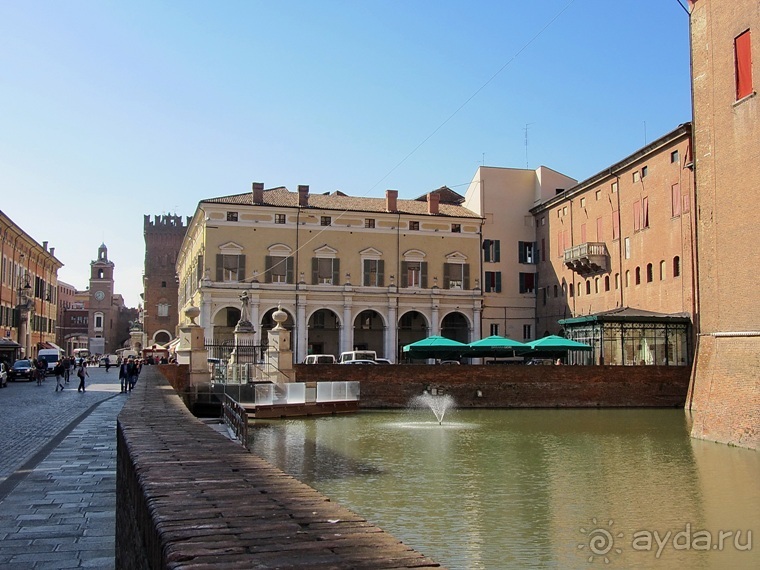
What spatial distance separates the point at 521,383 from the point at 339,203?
2016 cm

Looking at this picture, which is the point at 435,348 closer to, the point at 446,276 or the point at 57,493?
the point at 446,276

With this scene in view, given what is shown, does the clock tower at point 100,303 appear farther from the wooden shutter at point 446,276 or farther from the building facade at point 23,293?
the wooden shutter at point 446,276

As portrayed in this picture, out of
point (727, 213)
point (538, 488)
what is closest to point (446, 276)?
point (727, 213)

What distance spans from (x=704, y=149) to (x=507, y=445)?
1087 cm

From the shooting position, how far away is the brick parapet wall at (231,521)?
2793 mm

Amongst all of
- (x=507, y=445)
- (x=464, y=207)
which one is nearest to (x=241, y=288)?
(x=464, y=207)

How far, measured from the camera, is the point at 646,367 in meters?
34.3

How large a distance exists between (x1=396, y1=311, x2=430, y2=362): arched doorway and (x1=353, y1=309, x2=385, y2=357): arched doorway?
1.35 m

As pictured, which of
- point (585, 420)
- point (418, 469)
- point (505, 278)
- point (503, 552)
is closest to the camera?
point (503, 552)

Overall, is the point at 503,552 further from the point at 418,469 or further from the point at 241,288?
the point at 241,288

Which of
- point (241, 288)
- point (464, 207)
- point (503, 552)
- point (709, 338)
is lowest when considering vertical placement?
point (503, 552)

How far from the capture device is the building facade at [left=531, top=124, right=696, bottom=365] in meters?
35.0

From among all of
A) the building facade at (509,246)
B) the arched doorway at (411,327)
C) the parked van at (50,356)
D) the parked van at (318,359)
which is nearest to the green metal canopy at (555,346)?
the parked van at (318,359)

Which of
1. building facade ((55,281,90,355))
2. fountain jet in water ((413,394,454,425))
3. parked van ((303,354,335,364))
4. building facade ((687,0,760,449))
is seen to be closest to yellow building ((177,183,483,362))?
parked van ((303,354,335,364))
